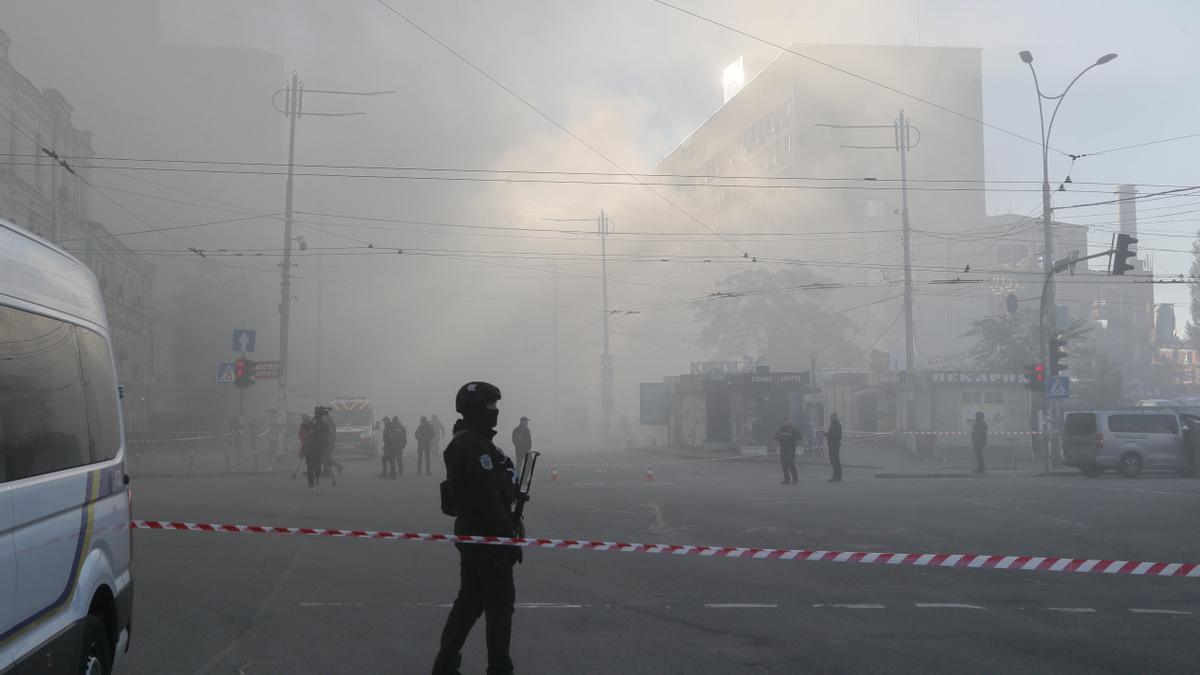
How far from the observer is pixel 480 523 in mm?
5270

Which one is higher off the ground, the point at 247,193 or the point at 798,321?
the point at 247,193

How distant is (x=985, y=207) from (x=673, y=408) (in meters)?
49.0

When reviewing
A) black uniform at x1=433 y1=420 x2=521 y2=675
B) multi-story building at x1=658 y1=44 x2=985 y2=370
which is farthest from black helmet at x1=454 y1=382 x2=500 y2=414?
multi-story building at x1=658 y1=44 x2=985 y2=370

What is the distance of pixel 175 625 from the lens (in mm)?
7207

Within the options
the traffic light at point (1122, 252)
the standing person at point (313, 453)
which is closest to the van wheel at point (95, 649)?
the standing person at point (313, 453)

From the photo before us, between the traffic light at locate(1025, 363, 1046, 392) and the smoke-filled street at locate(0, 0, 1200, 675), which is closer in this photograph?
the smoke-filled street at locate(0, 0, 1200, 675)

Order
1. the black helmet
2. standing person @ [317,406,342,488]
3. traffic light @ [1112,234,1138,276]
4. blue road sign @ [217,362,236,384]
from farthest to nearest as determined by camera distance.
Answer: blue road sign @ [217,362,236,384]
traffic light @ [1112,234,1138,276]
standing person @ [317,406,342,488]
the black helmet

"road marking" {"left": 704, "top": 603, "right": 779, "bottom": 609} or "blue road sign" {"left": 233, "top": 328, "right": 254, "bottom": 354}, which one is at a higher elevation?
"blue road sign" {"left": 233, "top": 328, "right": 254, "bottom": 354}

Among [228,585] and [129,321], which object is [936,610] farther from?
[129,321]

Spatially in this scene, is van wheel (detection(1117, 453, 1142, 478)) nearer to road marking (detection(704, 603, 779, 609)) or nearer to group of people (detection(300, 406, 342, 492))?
group of people (detection(300, 406, 342, 492))

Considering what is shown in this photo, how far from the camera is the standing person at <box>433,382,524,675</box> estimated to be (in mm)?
5180

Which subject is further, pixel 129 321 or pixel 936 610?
pixel 129 321

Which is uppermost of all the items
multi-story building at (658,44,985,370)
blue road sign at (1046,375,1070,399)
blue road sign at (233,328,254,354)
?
multi-story building at (658,44,985,370)

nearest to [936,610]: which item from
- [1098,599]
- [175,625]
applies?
[1098,599]
